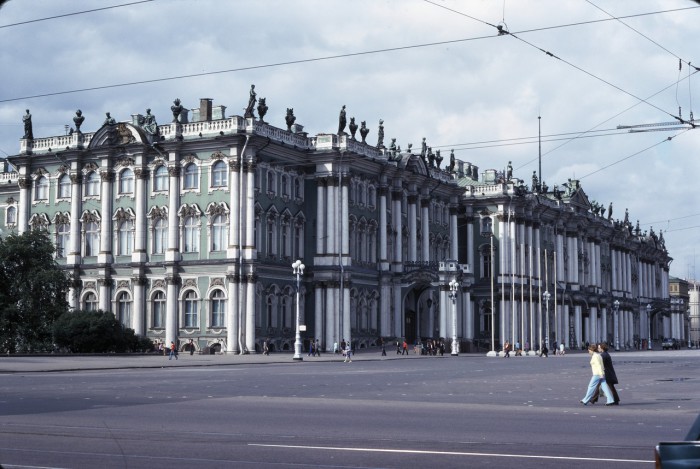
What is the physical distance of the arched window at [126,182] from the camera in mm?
84062

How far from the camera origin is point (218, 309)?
78438mm

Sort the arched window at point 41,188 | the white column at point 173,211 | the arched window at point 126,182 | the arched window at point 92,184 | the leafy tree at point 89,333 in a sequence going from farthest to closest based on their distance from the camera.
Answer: the arched window at point 41,188 → the arched window at point 92,184 → the arched window at point 126,182 → the white column at point 173,211 → the leafy tree at point 89,333

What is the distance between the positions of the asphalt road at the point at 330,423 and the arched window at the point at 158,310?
42.5 m

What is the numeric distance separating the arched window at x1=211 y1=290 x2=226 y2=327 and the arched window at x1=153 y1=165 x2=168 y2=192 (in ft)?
32.6

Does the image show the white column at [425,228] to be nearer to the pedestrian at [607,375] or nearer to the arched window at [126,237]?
the arched window at [126,237]

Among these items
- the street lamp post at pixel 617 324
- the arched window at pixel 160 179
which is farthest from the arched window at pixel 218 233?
the street lamp post at pixel 617 324

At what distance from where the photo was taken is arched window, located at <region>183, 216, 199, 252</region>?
80.1 metres

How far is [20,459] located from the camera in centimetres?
1426

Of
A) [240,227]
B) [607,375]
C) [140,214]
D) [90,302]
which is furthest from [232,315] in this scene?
[607,375]

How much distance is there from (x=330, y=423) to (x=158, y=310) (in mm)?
62876

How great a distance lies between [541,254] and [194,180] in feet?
182

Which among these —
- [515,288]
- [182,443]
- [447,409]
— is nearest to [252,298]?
[515,288]

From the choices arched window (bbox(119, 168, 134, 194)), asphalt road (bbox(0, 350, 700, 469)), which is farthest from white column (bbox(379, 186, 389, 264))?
asphalt road (bbox(0, 350, 700, 469))

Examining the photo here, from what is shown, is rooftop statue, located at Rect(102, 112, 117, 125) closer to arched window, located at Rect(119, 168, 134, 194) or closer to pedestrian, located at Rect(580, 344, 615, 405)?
arched window, located at Rect(119, 168, 134, 194)
